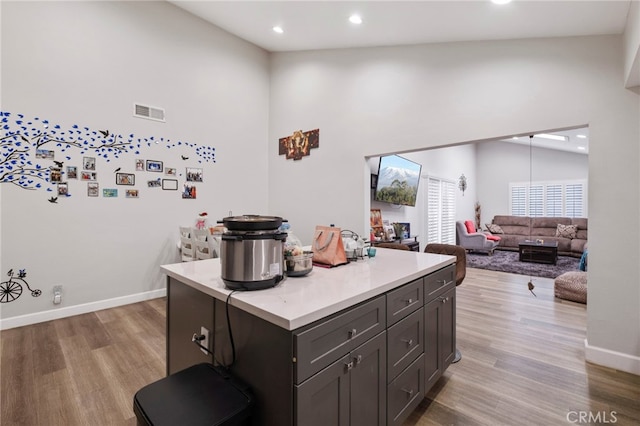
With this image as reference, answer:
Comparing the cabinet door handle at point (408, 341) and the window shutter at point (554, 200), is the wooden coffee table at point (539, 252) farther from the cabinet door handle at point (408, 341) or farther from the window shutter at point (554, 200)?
the cabinet door handle at point (408, 341)

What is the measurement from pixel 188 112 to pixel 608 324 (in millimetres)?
5047

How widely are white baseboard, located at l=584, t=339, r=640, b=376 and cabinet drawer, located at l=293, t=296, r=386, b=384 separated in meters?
2.18

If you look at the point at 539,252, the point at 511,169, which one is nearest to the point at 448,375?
the point at 539,252

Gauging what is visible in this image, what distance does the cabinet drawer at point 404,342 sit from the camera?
57.5 inches

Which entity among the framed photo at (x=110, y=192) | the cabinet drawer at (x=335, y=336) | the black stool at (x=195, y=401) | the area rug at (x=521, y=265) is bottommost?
the area rug at (x=521, y=265)

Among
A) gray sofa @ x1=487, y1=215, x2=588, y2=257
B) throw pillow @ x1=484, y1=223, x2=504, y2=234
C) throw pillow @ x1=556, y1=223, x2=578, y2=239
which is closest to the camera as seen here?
gray sofa @ x1=487, y1=215, x2=588, y2=257

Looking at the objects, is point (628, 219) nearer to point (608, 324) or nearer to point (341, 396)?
point (608, 324)

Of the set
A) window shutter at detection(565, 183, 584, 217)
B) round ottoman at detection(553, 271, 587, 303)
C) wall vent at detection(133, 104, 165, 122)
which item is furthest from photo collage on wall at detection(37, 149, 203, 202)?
window shutter at detection(565, 183, 584, 217)

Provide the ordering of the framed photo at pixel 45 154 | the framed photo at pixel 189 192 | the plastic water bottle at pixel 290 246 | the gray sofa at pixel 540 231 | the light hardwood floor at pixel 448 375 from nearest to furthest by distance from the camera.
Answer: the plastic water bottle at pixel 290 246, the light hardwood floor at pixel 448 375, the framed photo at pixel 45 154, the framed photo at pixel 189 192, the gray sofa at pixel 540 231

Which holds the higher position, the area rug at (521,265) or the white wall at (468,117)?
the white wall at (468,117)

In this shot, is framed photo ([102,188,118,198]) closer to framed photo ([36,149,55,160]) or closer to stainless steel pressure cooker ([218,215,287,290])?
framed photo ([36,149,55,160])

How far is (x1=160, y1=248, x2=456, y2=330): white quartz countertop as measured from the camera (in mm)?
1058

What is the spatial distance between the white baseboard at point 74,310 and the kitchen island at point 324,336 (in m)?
2.35

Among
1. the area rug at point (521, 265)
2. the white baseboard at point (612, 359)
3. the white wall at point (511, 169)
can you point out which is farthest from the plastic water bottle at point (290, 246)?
the white wall at point (511, 169)
